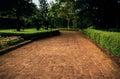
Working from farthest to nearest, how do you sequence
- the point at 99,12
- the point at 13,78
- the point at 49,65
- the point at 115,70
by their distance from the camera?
the point at 99,12, the point at 49,65, the point at 115,70, the point at 13,78

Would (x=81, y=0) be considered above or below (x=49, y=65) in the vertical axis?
above

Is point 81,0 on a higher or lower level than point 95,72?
higher

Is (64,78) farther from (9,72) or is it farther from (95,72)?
(9,72)

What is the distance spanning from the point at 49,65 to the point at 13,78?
249 centimetres

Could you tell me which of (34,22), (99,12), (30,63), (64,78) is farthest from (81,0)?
(64,78)

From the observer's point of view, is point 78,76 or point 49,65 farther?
point 49,65

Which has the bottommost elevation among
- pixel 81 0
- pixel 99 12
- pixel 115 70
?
pixel 115 70

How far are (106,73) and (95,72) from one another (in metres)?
0.44

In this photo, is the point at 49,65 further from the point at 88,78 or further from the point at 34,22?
the point at 34,22

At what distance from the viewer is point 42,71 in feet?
26.2

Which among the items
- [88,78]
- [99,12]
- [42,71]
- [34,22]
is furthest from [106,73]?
[34,22]

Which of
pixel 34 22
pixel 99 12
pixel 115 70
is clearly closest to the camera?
pixel 115 70

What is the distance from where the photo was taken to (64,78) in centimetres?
701

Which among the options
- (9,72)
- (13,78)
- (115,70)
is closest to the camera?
(13,78)
